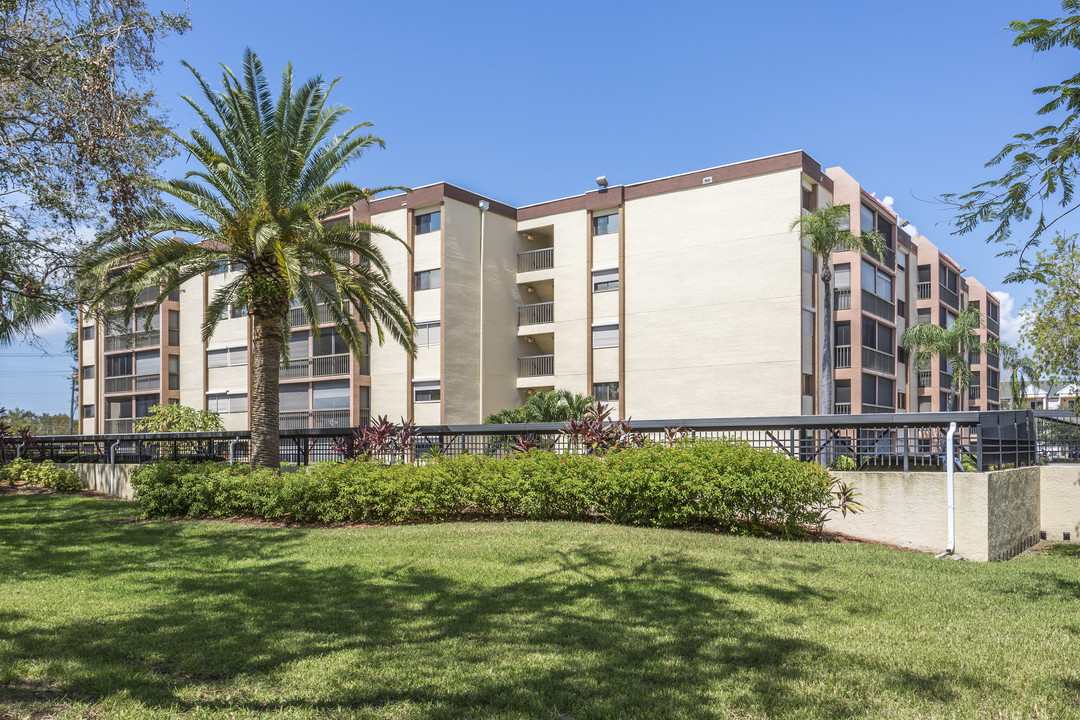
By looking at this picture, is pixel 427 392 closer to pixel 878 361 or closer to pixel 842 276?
pixel 842 276

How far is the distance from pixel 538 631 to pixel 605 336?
25.6 m

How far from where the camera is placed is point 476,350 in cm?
3266

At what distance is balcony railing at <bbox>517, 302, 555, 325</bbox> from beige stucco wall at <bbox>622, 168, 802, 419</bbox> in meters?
4.31

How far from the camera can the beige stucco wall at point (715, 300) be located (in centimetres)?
2725

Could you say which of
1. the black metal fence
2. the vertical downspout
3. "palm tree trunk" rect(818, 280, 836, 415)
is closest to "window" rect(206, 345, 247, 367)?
the vertical downspout

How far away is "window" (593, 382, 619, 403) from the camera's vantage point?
31094 mm

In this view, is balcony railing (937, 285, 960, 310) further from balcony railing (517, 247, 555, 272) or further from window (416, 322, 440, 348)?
window (416, 322, 440, 348)

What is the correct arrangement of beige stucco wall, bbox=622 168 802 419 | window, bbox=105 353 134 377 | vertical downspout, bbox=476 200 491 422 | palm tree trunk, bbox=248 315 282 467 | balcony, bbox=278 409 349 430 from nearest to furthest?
palm tree trunk, bbox=248 315 282 467 < beige stucco wall, bbox=622 168 802 419 < vertical downspout, bbox=476 200 491 422 < balcony, bbox=278 409 349 430 < window, bbox=105 353 134 377

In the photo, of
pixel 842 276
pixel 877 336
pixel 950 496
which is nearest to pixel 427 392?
pixel 842 276

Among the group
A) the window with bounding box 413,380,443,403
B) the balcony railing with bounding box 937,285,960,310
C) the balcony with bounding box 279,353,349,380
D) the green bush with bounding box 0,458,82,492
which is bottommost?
the green bush with bounding box 0,458,82,492

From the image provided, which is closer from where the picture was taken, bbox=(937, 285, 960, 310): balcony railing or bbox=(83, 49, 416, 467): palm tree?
bbox=(83, 49, 416, 467): palm tree

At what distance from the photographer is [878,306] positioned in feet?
112

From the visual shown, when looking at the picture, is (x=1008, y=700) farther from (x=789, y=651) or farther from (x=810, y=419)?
(x=810, y=419)

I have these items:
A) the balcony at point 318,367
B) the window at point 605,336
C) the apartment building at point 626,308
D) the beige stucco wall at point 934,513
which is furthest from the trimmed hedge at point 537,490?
the balcony at point 318,367
